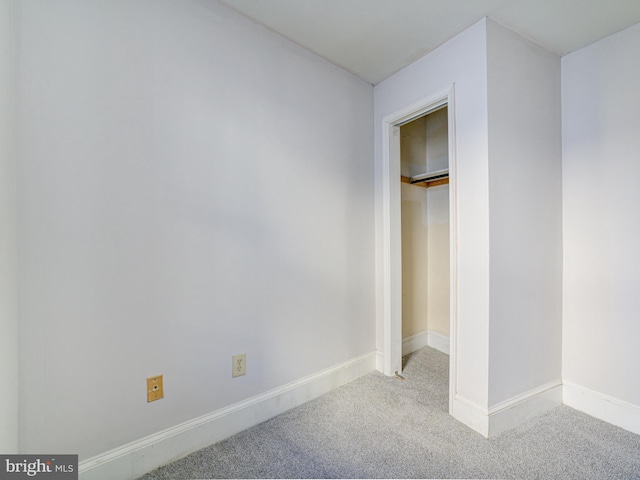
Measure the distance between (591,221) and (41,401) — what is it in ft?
9.20

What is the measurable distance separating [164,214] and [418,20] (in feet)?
5.41

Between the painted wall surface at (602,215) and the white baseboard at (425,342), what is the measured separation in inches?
35.5

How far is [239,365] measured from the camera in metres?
1.54

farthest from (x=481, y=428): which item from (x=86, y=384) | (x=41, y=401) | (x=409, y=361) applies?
(x=41, y=401)

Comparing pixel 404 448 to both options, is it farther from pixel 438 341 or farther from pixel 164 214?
pixel 164 214

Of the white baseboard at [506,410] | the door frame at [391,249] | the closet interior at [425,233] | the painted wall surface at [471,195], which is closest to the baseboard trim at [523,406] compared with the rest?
the white baseboard at [506,410]

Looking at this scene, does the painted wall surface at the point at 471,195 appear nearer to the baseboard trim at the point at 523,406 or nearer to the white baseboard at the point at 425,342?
the baseboard trim at the point at 523,406

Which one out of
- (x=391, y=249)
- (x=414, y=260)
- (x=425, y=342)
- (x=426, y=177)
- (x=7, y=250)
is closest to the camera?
(x=7, y=250)

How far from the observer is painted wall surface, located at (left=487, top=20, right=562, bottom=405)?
1541mm

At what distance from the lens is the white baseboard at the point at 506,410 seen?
151 cm

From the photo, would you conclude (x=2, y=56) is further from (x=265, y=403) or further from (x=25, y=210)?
(x=265, y=403)

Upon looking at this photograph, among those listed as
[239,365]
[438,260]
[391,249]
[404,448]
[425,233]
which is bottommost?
[404,448]

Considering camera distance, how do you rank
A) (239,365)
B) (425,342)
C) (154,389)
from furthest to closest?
(425,342)
(239,365)
(154,389)

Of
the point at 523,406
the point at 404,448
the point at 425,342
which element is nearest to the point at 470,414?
the point at 523,406
